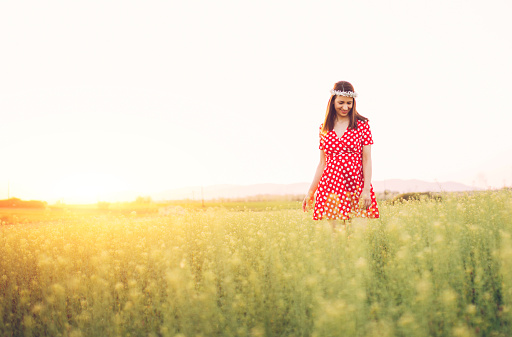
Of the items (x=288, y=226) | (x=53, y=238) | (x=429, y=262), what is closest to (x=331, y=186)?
(x=288, y=226)

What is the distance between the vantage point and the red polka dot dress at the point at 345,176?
4.42 meters

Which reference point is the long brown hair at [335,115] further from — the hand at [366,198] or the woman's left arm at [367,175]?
the hand at [366,198]

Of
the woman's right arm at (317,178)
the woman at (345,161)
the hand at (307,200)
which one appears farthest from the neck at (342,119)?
the hand at (307,200)

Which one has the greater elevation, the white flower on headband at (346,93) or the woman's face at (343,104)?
the white flower on headband at (346,93)

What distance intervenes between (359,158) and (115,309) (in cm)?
287

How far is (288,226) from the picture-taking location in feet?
17.9

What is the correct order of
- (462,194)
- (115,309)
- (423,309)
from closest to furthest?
1. (423,309)
2. (115,309)
3. (462,194)

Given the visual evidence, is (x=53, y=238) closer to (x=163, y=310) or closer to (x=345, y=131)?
(x=163, y=310)

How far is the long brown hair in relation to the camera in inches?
173

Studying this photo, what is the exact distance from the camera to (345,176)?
449 centimetres

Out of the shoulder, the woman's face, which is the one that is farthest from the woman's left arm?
the woman's face

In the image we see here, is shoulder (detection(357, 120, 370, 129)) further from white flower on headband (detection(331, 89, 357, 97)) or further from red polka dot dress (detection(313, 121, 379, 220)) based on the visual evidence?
white flower on headband (detection(331, 89, 357, 97))

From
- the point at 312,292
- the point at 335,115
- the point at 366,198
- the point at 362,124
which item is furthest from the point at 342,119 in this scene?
the point at 312,292

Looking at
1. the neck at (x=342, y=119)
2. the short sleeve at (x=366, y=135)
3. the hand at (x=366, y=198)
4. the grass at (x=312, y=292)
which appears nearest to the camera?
the grass at (x=312, y=292)
